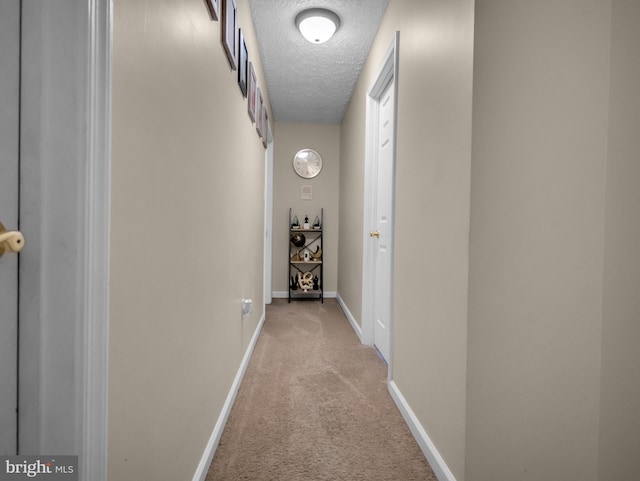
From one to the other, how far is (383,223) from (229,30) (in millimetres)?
1578

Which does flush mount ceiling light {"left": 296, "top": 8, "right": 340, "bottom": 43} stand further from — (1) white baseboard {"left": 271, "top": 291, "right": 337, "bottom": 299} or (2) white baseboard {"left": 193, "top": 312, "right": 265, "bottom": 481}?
(1) white baseboard {"left": 271, "top": 291, "right": 337, "bottom": 299}

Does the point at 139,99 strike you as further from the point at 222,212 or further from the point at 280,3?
the point at 280,3

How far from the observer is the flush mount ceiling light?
7.73 feet

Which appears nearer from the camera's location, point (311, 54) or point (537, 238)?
point (537, 238)

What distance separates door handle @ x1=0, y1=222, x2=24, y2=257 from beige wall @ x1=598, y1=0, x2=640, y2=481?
4.06 ft

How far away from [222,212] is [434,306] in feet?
3.29

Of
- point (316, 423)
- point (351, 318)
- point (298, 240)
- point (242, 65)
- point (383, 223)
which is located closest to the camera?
point (316, 423)

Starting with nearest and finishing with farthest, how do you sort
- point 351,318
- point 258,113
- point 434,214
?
point 434,214, point 258,113, point 351,318

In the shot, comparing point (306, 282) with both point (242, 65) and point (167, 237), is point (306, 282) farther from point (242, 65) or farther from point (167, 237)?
point (167, 237)

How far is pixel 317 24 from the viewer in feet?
7.85

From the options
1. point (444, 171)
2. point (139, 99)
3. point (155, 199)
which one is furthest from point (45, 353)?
point (444, 171)

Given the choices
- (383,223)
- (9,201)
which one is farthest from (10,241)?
(383,223)

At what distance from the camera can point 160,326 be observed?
868mm

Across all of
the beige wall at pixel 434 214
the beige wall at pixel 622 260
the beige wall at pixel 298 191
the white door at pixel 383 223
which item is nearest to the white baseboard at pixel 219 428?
the beige wall at pixel 434 214
